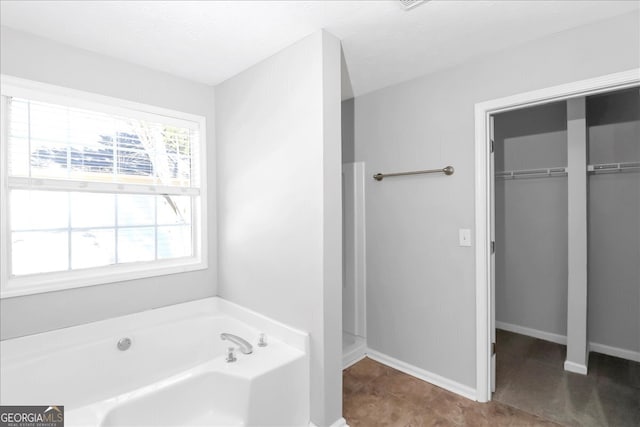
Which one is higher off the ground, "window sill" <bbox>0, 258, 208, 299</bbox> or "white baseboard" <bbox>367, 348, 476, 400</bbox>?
"window sill" <bbox>0, 258, 208, 299</bbox>

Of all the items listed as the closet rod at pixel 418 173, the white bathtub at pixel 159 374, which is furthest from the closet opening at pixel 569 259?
the white bathtub at pixel 159 374

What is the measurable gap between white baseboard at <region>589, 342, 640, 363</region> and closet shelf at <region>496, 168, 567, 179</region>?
1604mm

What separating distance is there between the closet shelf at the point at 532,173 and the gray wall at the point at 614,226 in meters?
0.26

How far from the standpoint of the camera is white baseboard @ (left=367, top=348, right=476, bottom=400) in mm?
2311

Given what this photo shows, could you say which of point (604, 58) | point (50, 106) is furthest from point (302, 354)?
point (604, 58)

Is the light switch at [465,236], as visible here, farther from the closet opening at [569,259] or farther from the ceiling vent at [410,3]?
the ceiling vent at [410,3]

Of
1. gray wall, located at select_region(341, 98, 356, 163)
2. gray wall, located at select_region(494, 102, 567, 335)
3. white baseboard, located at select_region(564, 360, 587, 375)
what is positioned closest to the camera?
white baseboard, located at select_region(564, 360, 587, 375)

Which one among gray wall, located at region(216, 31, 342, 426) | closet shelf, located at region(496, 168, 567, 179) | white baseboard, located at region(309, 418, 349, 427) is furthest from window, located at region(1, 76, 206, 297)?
closet shelf, located at region(496, 168, 567, 179)

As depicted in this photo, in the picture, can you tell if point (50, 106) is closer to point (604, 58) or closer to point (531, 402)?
point (604, 58)

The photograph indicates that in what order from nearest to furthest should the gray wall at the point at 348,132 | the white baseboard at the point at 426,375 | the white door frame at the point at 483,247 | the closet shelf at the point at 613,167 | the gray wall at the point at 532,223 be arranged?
the white door frame at the point at 483,247 → the white baseboard at the point at 426,375 → the closet shelf at the point at 613,167 → the gray wall at the point at 348,132 → the gray wall at the point at 532,223

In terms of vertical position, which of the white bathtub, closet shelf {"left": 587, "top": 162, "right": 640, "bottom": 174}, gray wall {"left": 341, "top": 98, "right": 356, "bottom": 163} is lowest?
the white bathtub

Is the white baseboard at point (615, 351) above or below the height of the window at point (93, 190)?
below

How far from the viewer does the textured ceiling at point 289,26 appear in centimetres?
167

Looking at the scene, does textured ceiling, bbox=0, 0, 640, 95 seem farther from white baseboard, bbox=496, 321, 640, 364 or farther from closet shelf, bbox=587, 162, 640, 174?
white baseboard, bbox=496, 321, 640, 364
